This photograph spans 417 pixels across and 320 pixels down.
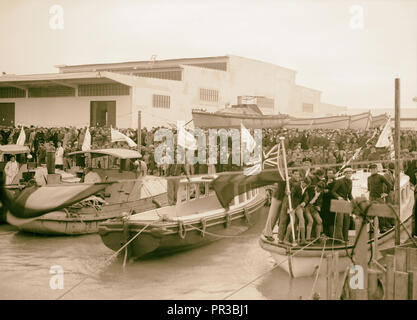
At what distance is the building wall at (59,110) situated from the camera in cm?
3275

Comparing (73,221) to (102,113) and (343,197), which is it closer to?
(343,197)

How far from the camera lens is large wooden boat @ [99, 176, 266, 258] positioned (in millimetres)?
13578

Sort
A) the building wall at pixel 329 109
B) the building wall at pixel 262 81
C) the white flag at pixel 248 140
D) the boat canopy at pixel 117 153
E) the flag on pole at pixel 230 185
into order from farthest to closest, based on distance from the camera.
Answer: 1. the building wall at pixel 329 109
2. the building wall at pixel 262 81
3. the boat canopy at pixel 117 153
4. the white flag at pixel 248 140
5. the flag on pole at pixel 230 185

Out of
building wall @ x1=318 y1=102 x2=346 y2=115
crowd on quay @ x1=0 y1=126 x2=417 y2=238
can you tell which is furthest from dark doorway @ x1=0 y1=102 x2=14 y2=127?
building wall @ x1=318 y1=102 x2=346 y2=115

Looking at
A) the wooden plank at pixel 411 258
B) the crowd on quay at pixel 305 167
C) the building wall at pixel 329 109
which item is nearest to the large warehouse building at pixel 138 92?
the crowd on quay at pixel 305 167

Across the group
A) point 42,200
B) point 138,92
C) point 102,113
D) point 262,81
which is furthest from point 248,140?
point 262,81

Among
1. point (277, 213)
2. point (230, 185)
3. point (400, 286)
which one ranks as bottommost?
point (400, 286)

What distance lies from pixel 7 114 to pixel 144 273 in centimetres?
2858

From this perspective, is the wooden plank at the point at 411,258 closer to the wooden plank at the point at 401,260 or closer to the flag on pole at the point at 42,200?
the wooden plank at the point at 401,260

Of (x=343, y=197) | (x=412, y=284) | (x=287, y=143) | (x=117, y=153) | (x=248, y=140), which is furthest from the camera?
(x=287, y=143)

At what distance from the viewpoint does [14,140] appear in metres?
26.7

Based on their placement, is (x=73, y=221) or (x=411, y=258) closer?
(x=411, y=258)

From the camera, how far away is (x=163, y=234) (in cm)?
1360

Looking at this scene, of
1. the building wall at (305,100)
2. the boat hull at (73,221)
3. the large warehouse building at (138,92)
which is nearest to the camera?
the boat hull at (73,221)
